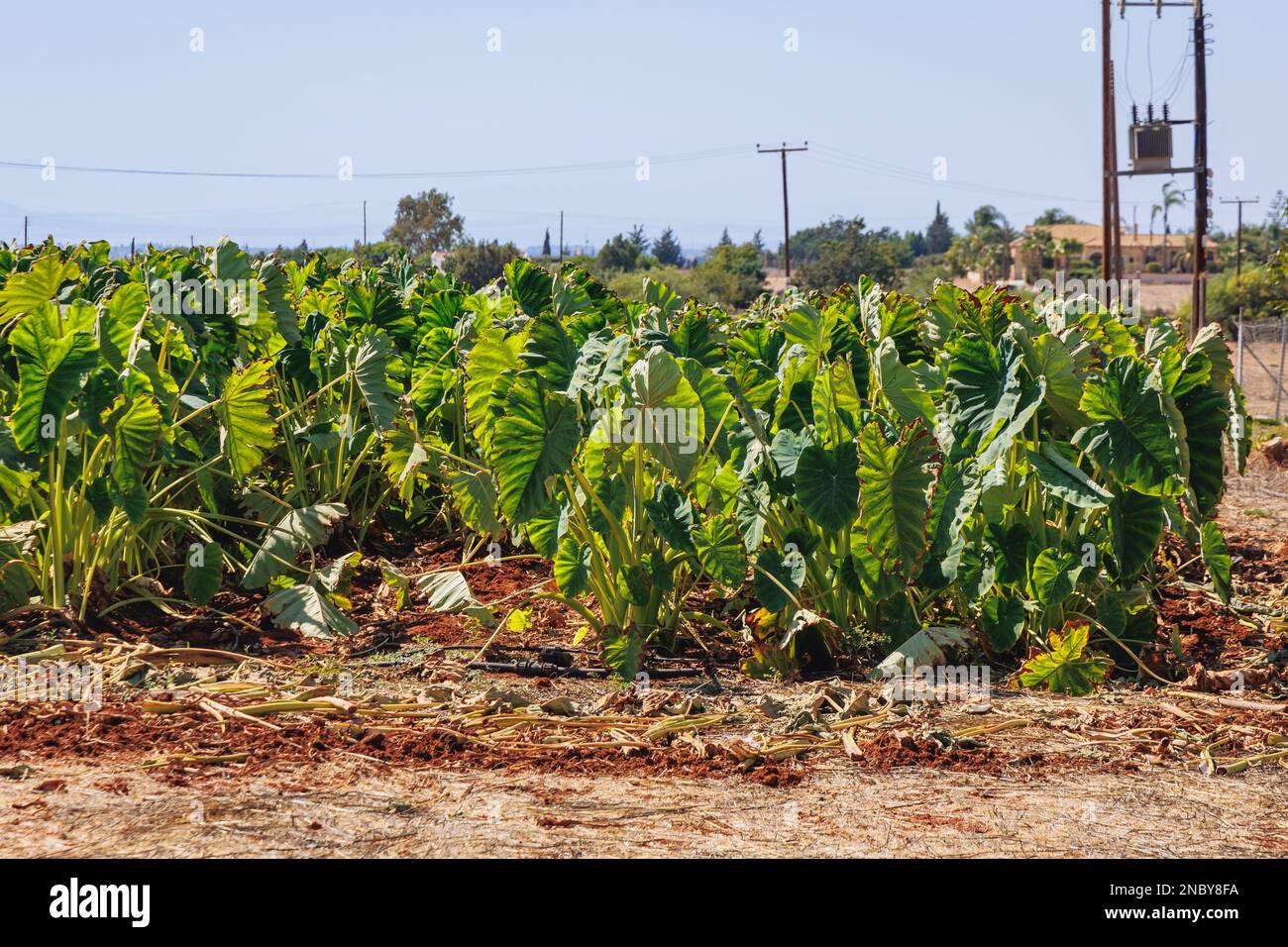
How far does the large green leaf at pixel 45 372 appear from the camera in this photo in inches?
226

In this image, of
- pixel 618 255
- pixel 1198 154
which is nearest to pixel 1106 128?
pixel 1198 154

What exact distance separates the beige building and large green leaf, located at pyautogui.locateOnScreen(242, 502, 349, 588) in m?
71.7

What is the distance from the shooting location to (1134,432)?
553cm

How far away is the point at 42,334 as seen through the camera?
586cm

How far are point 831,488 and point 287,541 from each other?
8.68ft

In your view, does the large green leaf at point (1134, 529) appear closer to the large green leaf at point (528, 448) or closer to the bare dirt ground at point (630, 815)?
the bare dirt ground at point (630, 815)

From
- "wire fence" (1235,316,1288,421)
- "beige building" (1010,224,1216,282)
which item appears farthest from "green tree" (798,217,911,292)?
"wire fence" (1235,316,1288,421)

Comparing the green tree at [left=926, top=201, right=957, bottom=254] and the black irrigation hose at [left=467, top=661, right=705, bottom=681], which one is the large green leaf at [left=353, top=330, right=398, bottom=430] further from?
the green tree at [left=926, top=201, right=957, bottom=254]

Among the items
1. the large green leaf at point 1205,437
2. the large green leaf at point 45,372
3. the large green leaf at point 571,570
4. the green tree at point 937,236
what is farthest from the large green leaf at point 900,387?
the green tree at point 937,236

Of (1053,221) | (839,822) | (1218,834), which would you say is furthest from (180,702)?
(1053,221)

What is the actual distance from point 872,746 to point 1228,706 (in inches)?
64.9

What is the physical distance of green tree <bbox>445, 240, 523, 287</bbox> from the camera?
5325cm

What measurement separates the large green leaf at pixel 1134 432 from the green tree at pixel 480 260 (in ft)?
157

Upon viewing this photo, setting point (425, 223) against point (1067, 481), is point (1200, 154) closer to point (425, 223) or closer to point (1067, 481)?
point (1067, 481)
